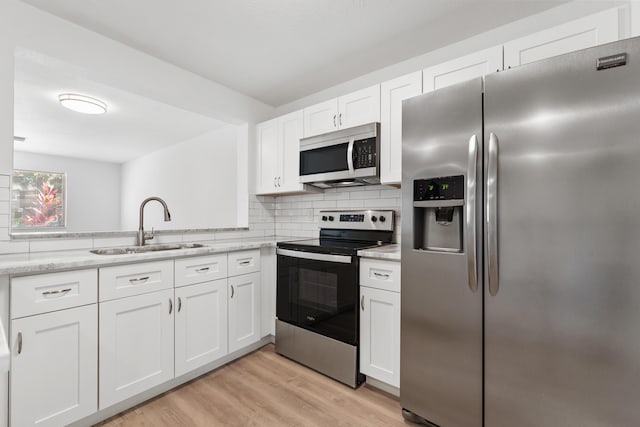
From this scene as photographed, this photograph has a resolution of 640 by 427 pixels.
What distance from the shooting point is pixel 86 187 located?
6.55 metres

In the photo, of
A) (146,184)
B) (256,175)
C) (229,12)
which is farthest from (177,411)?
(146,184)

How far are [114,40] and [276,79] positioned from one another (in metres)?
1.21

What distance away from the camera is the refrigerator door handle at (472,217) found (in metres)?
1.39

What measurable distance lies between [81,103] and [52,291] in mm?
2475

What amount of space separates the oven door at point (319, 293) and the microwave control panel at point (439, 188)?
0.65 metres

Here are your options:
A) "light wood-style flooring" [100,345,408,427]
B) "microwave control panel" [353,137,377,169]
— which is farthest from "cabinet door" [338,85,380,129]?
"light wood-style flooring" [100,345,408,427]

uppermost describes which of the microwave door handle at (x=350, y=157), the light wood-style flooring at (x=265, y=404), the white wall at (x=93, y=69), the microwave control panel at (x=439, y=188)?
the white wall at (x=93, y=69)

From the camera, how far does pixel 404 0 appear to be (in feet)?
5.69

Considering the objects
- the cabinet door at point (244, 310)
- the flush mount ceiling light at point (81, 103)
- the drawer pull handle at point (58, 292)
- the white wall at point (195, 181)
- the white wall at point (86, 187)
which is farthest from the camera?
the white wall at point (86, 187)

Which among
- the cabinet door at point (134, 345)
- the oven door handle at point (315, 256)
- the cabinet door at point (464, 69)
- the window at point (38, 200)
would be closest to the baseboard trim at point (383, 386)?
the oven door handle at point (315, 256)

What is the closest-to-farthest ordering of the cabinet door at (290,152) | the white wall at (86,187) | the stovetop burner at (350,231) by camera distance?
1. the stovetop burner at (350,231)
2. the cabinet door at (290,152)
3. the white wall at (86,187)

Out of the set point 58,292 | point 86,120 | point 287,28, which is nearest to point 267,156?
point 287,28

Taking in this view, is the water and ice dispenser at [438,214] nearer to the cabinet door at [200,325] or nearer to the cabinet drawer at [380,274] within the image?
the cabinet drawer at [380,274]

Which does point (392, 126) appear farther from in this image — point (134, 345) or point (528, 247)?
point (134, 345)
